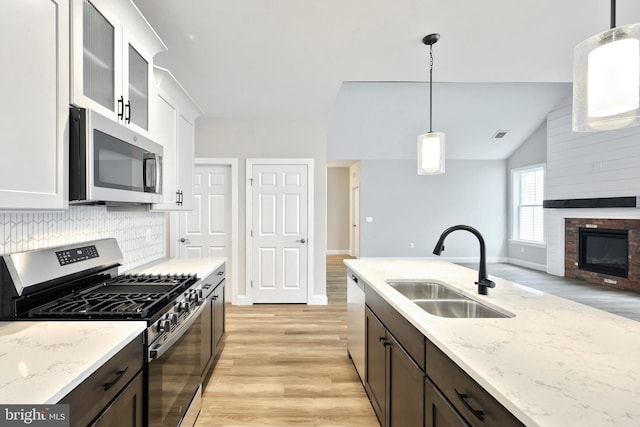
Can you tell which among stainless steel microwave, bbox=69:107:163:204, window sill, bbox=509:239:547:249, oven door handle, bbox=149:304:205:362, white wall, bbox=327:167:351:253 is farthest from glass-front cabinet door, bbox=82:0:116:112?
white wall, bbox=327:167:351:253

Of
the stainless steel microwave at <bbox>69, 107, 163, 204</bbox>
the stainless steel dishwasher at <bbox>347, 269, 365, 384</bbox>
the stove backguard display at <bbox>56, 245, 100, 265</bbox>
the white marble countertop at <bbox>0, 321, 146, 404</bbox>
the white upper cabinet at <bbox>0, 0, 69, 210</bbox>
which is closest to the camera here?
the white marble countertop at <bbox>0, 321, 146, 404</bbox>

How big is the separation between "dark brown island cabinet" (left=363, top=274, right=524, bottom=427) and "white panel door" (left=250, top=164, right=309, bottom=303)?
2.51 m

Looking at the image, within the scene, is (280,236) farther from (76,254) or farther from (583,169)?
(583,169)

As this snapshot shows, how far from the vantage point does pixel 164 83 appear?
248 centimetres

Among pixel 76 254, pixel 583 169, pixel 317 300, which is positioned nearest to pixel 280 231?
pixel 317 300

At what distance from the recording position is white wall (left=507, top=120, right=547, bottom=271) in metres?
7.07

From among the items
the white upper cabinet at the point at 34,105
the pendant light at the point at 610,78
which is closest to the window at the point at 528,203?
the pendant light at the point at 610,78

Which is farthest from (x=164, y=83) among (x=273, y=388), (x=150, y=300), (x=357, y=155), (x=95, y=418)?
(x=357, y=155)

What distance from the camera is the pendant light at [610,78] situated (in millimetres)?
1085

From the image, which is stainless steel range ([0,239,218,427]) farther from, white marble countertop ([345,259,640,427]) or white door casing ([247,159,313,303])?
white door casing ([247,159,313,303])

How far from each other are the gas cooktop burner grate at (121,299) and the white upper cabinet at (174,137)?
65 centimetres

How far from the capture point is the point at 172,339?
5.37ft

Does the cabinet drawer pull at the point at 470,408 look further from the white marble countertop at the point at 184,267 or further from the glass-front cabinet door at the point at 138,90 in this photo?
the glass-front cabinet door at the point at 138,90

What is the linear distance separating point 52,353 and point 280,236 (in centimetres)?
367
